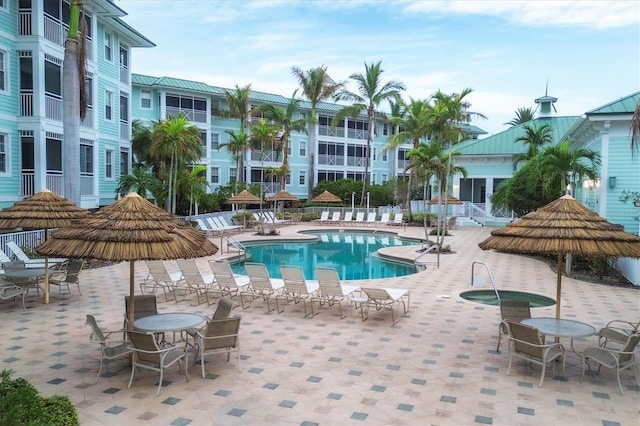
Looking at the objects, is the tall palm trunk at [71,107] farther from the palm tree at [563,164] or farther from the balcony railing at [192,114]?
the balcony railing at [192,114]

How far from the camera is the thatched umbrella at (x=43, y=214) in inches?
422

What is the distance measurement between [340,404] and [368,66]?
3288 cm

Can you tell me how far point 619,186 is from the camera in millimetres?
19469

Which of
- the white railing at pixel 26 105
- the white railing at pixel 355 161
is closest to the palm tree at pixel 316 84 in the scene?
the white railing at pixel 355 161

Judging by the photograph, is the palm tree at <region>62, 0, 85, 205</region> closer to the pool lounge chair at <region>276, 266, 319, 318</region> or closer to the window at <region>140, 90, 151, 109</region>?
the pool lounge chair at <region>276, 266, 319, 318</region>

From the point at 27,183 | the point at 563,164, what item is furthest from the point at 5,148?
the point at 563,164

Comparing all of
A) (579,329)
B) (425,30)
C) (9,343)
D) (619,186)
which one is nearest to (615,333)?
(579,329)

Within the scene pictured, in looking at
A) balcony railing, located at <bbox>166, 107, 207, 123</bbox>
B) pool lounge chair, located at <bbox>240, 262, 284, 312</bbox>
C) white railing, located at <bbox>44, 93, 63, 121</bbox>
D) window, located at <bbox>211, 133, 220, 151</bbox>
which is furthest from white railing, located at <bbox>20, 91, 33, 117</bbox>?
window, located at <bbox>211, 133, 220, 151</bbox>

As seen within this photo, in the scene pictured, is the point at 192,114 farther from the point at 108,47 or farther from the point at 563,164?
the point at 563,164

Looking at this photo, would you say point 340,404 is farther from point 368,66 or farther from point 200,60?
point 200,60

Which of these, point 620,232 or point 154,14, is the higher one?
point 154,14

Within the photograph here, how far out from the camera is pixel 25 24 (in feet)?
61.4

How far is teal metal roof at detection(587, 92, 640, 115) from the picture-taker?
18672mm

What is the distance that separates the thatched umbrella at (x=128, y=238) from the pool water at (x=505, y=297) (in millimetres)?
7872
